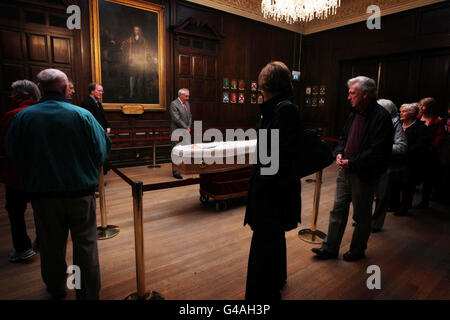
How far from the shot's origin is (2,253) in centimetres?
296

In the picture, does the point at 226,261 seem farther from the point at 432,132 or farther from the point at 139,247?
the point at 432,132

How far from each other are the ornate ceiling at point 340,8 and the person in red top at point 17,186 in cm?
617

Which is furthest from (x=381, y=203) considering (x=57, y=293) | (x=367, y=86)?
(x=57, y=293)

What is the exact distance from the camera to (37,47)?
227 inches

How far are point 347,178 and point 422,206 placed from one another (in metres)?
2.83

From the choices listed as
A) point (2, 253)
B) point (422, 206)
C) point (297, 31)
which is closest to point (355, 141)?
point (422, 206)

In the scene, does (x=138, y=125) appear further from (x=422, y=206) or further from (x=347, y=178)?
(x=422, y=206)

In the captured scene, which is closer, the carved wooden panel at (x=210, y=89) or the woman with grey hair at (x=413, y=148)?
the woman with grey hair at (x=413, y=148)

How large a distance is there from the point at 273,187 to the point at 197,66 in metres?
6.77

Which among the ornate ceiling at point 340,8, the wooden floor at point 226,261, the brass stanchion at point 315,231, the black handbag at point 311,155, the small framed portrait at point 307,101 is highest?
the ornate ceiling at point 340,8

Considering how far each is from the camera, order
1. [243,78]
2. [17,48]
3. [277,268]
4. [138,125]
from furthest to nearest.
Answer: [243,78] → [138,125] → [17,48] → [277,268]

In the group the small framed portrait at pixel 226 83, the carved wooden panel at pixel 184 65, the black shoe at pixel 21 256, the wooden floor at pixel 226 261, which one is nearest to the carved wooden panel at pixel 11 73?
the wooden floor at pixel 226 261

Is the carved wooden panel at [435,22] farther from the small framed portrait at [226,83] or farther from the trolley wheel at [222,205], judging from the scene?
the trolley wheel at [222,205]

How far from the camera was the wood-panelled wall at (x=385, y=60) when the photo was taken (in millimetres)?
6961
